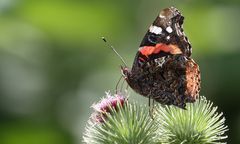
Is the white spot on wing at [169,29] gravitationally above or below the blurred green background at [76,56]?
below

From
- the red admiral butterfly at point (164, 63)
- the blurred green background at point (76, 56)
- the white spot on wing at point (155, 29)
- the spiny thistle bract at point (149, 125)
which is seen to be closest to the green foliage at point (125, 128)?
the spiny thistle bract at point (149, 125)

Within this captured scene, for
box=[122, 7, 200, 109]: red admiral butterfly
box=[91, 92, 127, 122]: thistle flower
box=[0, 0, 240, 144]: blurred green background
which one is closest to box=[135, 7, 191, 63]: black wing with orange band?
box=[122, 7, 200, 109]: red admiral butterfly

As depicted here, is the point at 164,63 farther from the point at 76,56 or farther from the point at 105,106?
the point at 76,56

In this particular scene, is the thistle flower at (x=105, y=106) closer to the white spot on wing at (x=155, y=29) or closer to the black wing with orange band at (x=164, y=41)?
the black wing with orange band at (x=164, y=41)

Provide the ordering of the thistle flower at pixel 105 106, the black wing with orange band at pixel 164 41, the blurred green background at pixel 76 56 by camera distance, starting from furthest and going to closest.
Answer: the blurred green background at pixel 76 56 → the black wing with orange band at pixel 164 41 → the thistle flower at pixel 105 106

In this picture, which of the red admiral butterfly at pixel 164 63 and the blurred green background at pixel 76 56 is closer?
the red admiral butterfly at pixel 164 63

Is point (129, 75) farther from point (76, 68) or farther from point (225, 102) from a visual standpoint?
point (76, 68)

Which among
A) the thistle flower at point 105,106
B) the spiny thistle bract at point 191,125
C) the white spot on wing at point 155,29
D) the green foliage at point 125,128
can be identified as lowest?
the spiny thistle bract at point 191,125

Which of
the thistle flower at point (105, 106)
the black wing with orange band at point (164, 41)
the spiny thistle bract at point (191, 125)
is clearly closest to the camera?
the spiny thistle bract at point (191, 125)
